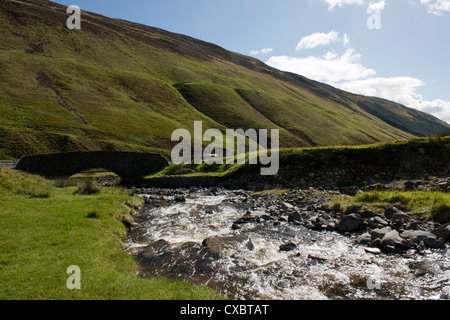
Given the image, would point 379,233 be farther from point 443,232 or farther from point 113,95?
point 113,95

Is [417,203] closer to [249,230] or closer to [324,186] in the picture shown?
[249,230]

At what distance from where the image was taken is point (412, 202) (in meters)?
16.2

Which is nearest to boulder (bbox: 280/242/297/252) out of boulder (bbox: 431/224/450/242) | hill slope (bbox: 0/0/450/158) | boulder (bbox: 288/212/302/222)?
boulder (bbox: 288/212/302/222)

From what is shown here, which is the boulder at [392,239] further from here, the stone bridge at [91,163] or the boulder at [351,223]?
the stone bridge at [91,163]

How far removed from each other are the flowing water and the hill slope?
5896 cm

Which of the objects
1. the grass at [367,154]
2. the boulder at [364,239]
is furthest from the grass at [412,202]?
the grass at [367,154]

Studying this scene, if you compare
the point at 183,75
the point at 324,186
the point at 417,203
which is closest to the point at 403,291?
the point at 417,203

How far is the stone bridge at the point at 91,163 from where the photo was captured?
41562mm

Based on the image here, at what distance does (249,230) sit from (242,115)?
331 feet

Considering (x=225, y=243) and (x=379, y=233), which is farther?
(x=225, y=243)

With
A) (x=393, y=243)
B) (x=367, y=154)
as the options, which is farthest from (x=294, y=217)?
(x=367, y=154)

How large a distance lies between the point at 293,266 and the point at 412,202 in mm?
10065

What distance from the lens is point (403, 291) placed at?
859cm

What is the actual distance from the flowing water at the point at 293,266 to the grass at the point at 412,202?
156 inches
